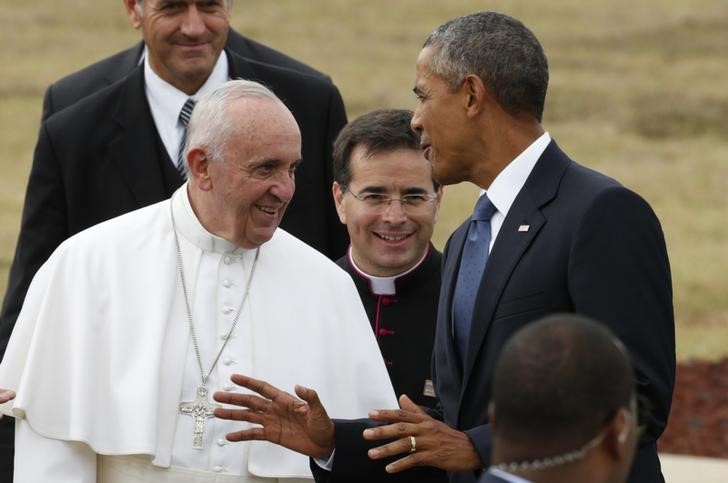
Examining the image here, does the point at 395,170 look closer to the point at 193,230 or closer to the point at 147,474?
the point at 193,230

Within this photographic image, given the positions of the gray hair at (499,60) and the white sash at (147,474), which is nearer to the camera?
the gray hair at (499,60)

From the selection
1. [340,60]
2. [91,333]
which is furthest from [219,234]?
[340,60]

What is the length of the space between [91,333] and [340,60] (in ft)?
37.0

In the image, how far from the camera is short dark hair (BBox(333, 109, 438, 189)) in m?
5.39

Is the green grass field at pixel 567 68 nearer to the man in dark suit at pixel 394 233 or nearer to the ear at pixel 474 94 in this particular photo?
the man in dark suit at pixel 394 233

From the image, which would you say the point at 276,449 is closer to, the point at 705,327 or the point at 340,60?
the point at 705,327

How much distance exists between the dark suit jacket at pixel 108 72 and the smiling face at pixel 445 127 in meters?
1.72

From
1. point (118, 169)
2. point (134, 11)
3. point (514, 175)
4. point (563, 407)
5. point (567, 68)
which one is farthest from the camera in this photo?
point (567, 68)

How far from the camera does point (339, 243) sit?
6.11 meters

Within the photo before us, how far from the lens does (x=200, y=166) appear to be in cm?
474

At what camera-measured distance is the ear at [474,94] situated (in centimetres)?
446

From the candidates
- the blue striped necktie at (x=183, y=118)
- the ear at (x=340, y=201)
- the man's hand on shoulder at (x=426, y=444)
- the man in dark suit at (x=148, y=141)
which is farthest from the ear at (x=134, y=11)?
the man's hand on shoulder at (x=426, y=444)

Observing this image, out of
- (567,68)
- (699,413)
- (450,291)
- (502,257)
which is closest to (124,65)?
(450,291)

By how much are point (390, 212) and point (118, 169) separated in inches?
46.7
